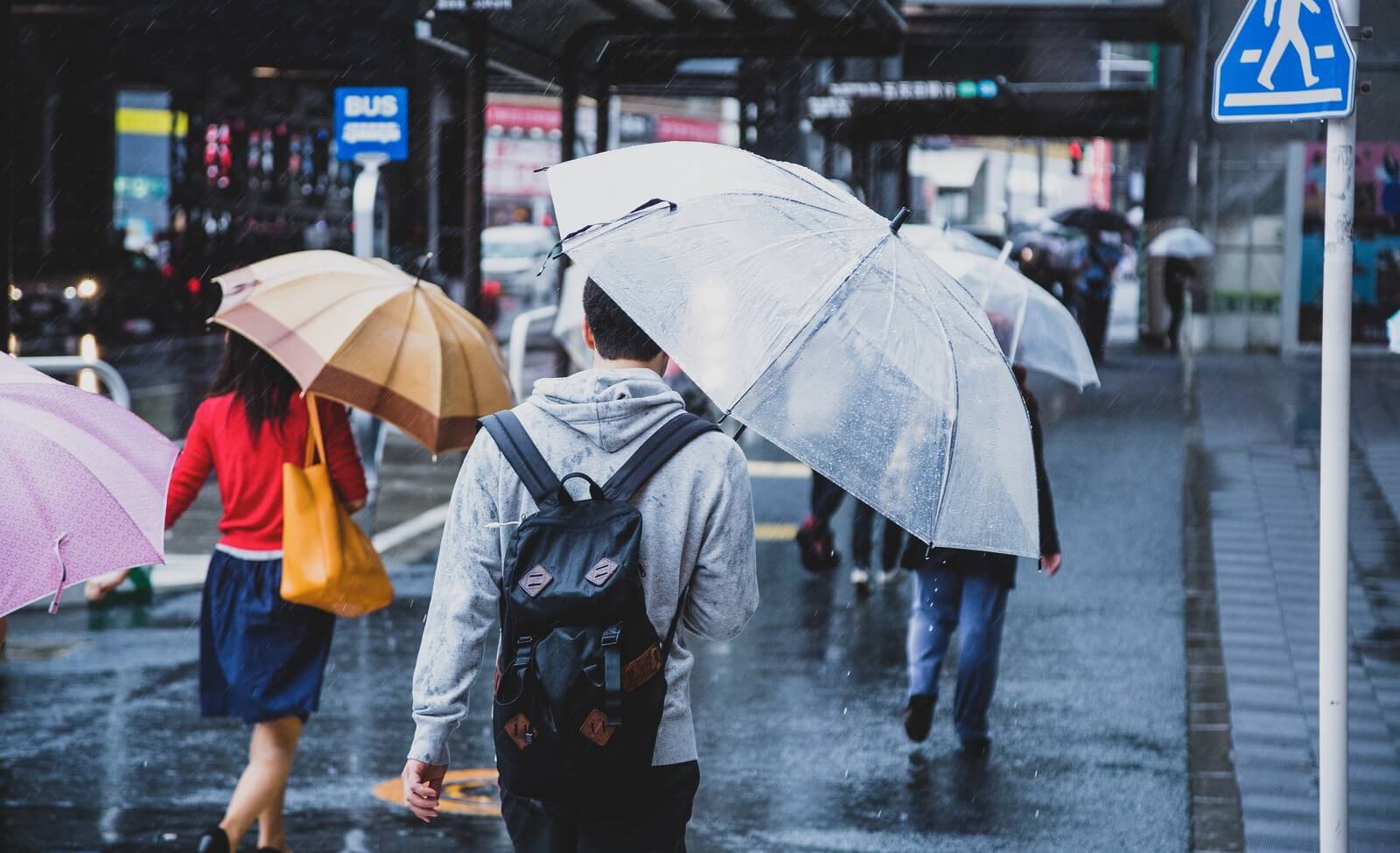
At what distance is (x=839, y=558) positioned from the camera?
10875 millimetres

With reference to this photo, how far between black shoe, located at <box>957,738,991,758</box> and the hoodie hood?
3.99 metres

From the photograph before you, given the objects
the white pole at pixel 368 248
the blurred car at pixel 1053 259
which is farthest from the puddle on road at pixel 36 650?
the blurred car at pixel 1053 259

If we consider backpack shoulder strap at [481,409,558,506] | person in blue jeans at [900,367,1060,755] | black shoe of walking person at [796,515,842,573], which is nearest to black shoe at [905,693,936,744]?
person in blue jeans at [900,367,1060,755]

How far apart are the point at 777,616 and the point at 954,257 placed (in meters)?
3.00

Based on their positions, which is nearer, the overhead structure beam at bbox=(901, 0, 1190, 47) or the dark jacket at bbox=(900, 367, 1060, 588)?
the dark jacket at bbox=(900, 367, 1060, 588)

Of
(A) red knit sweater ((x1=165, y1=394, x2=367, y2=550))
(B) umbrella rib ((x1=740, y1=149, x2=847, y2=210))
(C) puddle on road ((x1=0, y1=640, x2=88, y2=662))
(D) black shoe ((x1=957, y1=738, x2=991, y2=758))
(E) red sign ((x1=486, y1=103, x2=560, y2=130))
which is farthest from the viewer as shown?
(E) red sign ((x1=486, y1=103, x2=560, y2=130))

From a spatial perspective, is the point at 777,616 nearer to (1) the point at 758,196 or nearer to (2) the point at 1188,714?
(2) the point at 1188,714

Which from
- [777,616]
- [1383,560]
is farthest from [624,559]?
[1383,560]

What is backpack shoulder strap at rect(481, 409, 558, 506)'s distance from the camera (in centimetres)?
316

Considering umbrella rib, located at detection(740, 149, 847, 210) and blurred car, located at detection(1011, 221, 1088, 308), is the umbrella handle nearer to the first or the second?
umbrella rib, located at detection(740, 149, 847, 210)

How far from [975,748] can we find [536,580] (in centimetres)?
425

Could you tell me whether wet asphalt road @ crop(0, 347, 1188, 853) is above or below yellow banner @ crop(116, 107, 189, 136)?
below

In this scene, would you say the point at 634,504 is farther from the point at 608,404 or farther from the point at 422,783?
the point at 422,783

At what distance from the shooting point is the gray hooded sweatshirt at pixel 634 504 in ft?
10.7
